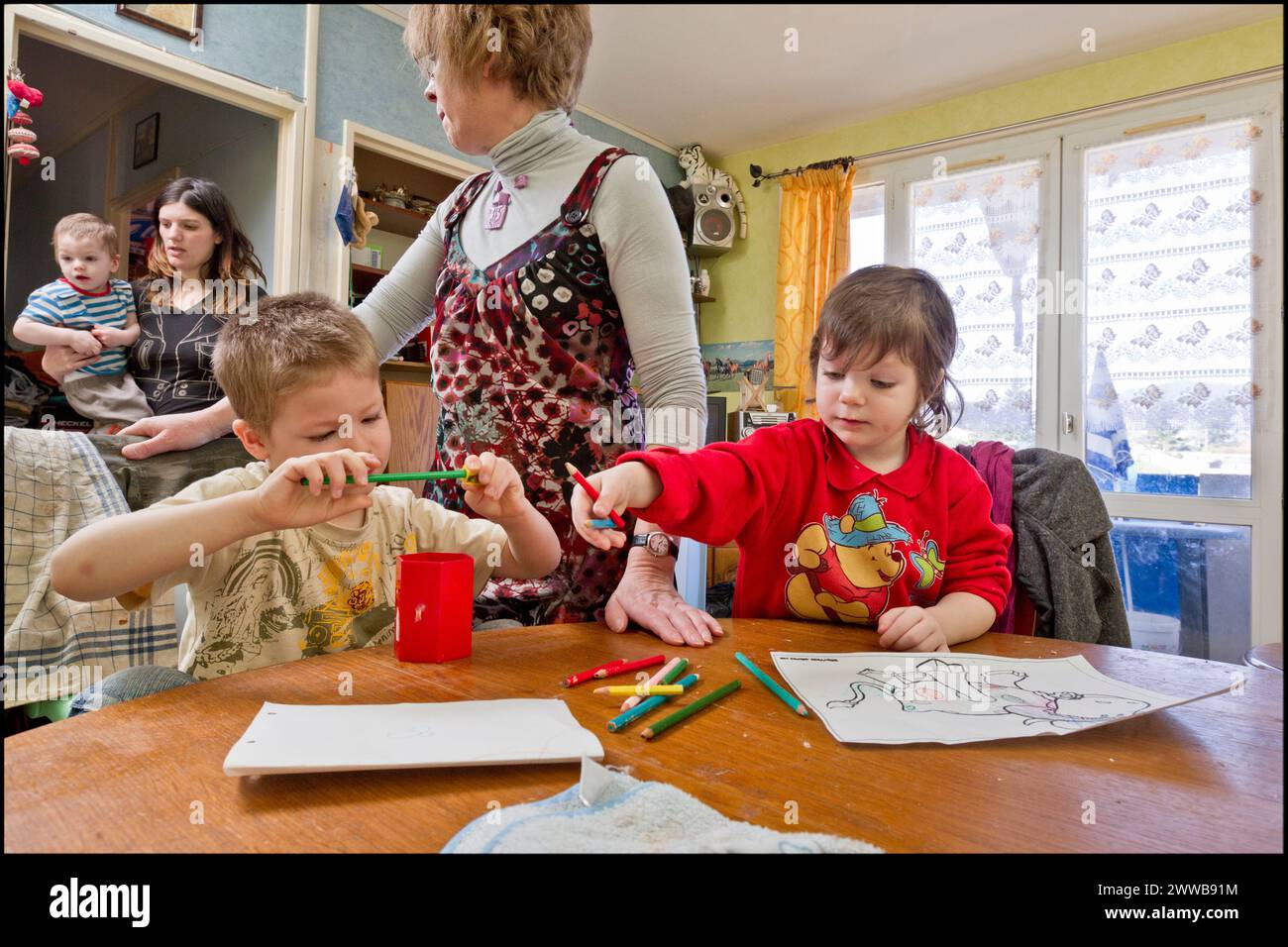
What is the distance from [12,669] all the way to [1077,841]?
1.42 meters

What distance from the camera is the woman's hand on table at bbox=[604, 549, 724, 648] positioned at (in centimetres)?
90

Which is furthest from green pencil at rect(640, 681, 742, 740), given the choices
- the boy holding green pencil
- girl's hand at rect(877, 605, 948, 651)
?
the boy holding green pencil

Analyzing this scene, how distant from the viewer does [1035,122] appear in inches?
143

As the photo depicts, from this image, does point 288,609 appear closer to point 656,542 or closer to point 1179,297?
point 656,542

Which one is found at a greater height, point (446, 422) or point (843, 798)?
point (446, 422)

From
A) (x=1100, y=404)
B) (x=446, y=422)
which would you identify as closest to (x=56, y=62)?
(x=446, y=422)

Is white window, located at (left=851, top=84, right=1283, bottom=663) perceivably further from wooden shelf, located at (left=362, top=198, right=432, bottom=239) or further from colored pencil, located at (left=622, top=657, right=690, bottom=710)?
colored pencil, located at (left=622, top=657, right=690, bottom=710)

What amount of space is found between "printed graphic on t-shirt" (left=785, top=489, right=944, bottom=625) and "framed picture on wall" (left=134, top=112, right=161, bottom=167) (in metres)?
3.02

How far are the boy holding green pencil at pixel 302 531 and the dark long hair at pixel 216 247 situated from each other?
1580mm

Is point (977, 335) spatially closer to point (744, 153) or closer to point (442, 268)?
point (744, 153)

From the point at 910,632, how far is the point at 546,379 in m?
0.62

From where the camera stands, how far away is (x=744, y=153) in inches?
181

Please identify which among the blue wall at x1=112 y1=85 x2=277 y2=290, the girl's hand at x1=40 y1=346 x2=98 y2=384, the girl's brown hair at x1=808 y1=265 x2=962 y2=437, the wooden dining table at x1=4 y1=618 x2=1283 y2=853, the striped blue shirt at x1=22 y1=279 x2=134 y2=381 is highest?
the blue wall at x1=112 y1=85 x2=277 y2=290
